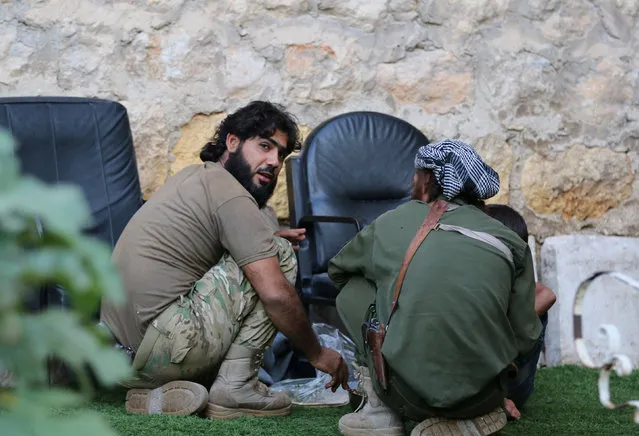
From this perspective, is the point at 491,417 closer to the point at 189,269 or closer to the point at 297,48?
the point at 189,269

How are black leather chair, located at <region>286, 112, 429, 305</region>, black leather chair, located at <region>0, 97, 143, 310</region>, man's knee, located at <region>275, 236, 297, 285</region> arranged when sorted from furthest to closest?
black leather chair, located at <region>286, 112, 429, 305</region> → black leather chair, located at <region>0, 97, 143, 310</region> → man's knee, located at <region>275, 236, 297, 285</region>

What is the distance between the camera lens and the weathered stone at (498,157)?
453cm

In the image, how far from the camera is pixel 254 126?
3.55 metres

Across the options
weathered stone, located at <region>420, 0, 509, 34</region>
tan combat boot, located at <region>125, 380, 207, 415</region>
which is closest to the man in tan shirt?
tan combat boot, located at <region>125, 380, 207, 415</region>

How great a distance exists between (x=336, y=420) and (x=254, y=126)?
3.54 feet

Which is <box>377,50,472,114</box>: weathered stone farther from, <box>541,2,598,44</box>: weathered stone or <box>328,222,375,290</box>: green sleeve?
<box>328,222,375,290</box>: green sleeve

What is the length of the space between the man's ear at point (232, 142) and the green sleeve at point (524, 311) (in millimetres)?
1277

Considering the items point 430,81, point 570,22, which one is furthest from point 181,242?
point 570,22

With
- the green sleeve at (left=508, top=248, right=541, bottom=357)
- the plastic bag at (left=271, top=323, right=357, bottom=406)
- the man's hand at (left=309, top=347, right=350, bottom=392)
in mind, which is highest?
the green sleeve at (left=508, top=248, right=541, bottom=357)

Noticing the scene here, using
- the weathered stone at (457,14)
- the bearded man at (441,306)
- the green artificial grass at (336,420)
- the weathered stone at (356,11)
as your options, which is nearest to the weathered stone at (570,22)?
the weathered stone at (457,14)

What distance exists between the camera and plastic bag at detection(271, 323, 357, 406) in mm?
3500

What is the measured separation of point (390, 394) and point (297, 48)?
2138mm

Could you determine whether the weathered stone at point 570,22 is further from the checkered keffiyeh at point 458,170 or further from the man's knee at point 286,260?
the checkered keffiyeh at point 458,170

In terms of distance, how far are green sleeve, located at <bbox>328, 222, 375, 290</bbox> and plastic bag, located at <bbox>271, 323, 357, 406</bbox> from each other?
0.57m
